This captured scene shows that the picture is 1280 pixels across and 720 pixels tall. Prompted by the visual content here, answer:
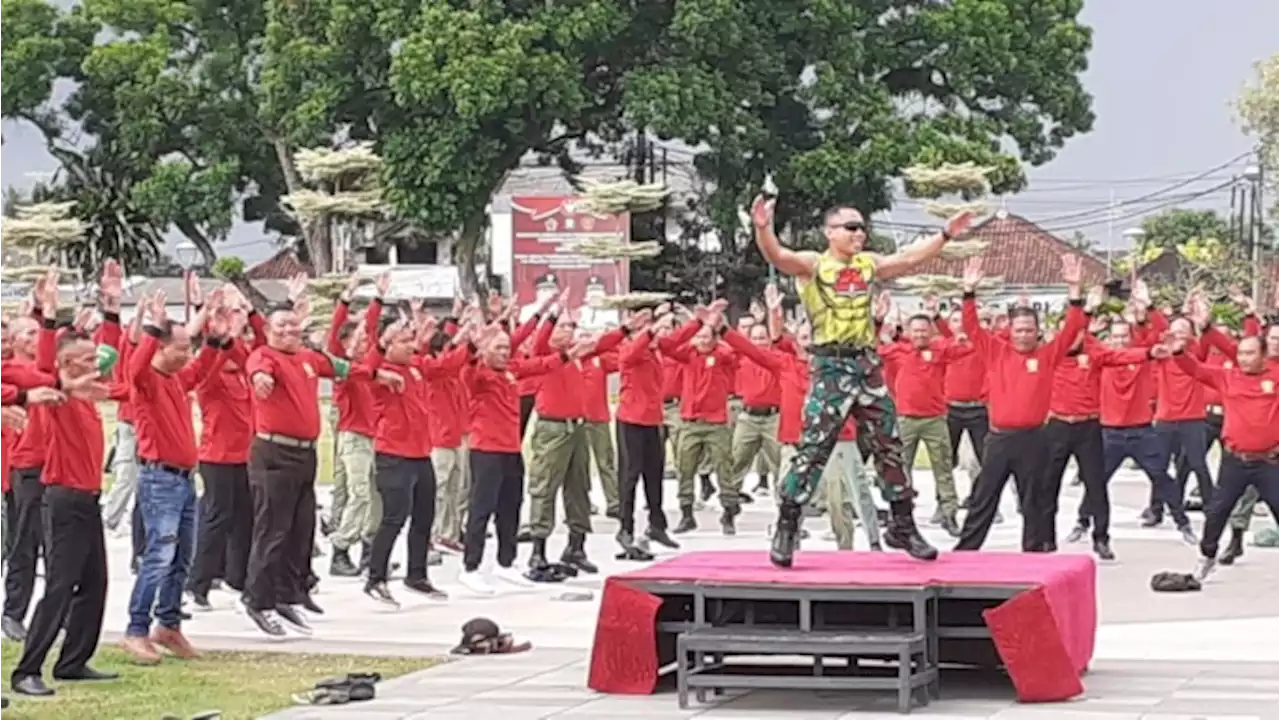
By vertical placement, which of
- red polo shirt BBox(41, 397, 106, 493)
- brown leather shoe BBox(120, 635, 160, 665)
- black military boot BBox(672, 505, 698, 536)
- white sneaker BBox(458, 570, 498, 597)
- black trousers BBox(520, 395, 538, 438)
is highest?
red polo shirt BBox(41, 397, 106, 493)

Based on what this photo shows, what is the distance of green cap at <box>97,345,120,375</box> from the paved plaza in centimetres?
199

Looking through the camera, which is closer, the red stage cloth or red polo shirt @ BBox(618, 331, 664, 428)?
the red stage cloth

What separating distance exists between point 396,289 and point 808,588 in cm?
4601

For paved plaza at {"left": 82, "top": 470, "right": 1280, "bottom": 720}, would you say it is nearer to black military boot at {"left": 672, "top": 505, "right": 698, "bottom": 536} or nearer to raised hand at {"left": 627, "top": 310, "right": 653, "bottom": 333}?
black military boot at {"left": 672, "top": 505, "right": 698, "bottom": 536}

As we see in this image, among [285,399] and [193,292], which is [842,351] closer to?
[285,399]

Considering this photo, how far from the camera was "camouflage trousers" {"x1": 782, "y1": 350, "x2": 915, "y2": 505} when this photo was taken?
11062 mm

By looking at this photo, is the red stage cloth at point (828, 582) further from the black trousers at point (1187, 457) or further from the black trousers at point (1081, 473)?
the black trousers at point (1187, 457)

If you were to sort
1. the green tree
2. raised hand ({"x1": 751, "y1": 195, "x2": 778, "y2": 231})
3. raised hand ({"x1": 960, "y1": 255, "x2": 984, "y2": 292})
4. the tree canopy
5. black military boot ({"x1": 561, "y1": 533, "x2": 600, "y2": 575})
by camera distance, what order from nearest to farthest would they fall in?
1. raised hand ({"x1": 751, "y1": 195, "x2": 778, "y2": 231})
2. raised hand ({"x1": 960, "y1": 255, "x2": 984, "y2": 292})
3. black military boot ({"x1": 561, "y1": 533, "x2": 600, "y2": 575})
4. the tree canopy
5. the green tree

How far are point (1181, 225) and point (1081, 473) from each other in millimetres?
63109

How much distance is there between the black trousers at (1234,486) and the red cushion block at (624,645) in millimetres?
6179

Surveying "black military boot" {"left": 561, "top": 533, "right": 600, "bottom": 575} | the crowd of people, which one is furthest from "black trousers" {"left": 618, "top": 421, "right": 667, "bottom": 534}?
"black military boot" {"left": 561, "top": 533, "right": 600, "bottom": 575}

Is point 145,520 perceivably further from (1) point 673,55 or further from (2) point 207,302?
(1) point 673,55

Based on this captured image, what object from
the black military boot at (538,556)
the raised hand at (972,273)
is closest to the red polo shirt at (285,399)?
Result: the black military boot at (538,556)

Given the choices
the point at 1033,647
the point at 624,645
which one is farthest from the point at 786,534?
the point at 1033,647
